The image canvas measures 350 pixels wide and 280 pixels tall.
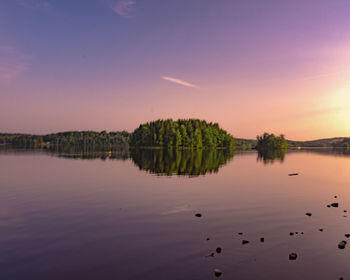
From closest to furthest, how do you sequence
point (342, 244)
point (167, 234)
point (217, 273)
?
point (217, 273) < point (342, 244) < point (167, 234)

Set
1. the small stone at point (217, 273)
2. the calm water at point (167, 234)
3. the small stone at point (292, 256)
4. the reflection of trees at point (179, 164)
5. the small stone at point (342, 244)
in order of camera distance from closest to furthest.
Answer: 1. the small stone at point (217, 273)
2. the calm water at point (167, 234)
3. the small stone at point (292, 256)
4. the small stone at point (342, 244)
5. the reflection of trees at point (179, 164)

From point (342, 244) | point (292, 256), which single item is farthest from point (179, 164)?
point (292, 256)

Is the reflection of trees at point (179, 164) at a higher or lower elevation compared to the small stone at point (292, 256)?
higher

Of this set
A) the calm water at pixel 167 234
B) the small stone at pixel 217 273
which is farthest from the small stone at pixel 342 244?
the small stone at pixel 217 273

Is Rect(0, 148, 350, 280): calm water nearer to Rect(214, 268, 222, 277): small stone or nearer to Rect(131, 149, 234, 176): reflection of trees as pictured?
Rect(214, 268, 222, 277): small stone

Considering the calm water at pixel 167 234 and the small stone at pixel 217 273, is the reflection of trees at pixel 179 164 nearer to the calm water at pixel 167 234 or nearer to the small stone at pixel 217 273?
the calm water at pixel 167 234

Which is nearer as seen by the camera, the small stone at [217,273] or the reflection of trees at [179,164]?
the small stone at [217,273]

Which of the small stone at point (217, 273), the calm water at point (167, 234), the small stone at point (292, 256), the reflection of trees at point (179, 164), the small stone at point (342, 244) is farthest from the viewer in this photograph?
the reflection of trees at point (179, 164)

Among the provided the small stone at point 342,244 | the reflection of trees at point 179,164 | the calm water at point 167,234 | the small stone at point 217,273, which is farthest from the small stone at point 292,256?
the reflection of trees at point 179,164

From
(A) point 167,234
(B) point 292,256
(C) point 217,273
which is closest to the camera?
(C) point 217,273

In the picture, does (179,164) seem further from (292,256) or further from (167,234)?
(292,256)

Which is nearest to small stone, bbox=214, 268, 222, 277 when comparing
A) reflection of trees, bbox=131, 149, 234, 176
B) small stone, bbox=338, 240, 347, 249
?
small stone, bbox=338, 240, 347, 249

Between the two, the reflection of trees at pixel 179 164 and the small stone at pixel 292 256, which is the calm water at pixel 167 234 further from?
the reflection of trees at pixel 179 164

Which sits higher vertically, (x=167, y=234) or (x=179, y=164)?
(x=179, y=164)
